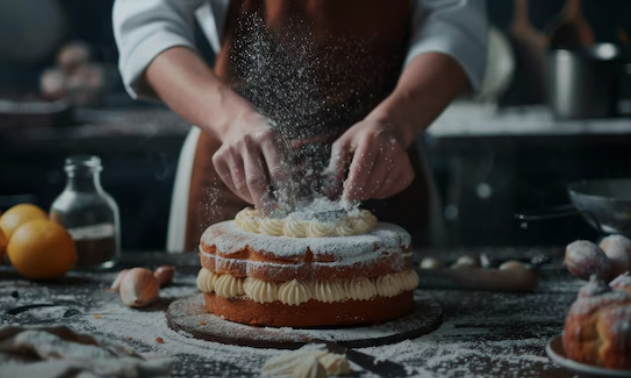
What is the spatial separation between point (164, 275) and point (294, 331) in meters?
0.43

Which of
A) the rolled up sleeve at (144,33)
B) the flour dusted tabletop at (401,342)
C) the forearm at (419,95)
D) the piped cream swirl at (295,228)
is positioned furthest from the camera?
the rolled up sleeve at (144,33)

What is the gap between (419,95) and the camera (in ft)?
6.22

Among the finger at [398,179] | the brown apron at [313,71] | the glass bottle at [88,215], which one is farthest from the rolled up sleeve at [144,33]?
the finger at [398,179]

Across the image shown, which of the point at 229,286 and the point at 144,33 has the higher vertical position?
the point at 144,33

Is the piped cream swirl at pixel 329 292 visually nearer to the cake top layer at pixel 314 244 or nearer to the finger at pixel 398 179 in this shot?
the cake top layer at pixel 314 244

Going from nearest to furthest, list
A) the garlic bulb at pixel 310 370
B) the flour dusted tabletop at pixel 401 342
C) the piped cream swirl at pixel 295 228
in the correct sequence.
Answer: the garlic bulb at pixel 310 370, the flour dusted tabletop at pixel 401 342, the piped cream swirl at pixel 295 228

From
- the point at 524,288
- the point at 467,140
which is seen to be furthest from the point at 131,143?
the point at 524,288

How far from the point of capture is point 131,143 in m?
3.30

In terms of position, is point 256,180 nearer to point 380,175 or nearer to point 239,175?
point 239,175

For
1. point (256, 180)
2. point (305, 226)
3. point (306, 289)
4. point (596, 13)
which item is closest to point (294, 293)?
point (306, 289)

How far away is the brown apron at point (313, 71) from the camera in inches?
67.9

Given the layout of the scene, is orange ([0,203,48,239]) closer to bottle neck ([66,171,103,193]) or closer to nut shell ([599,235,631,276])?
bottle neck ([66,171,103,193])

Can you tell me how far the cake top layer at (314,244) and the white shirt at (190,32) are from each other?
619 millimetres

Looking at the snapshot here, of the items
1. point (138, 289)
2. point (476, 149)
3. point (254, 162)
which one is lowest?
point (476, 149)
